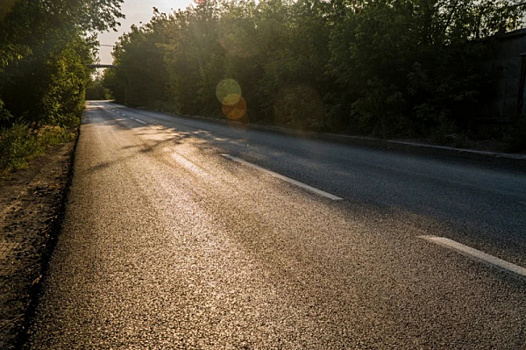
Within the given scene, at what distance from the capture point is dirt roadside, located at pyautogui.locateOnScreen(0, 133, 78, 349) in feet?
8.31

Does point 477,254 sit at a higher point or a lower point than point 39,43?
lower

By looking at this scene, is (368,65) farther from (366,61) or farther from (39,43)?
(39,43)

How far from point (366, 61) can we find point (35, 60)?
989 centimetres

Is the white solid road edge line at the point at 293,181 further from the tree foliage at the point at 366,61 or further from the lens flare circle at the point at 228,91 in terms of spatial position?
the lens flare circle at the point at 228,91

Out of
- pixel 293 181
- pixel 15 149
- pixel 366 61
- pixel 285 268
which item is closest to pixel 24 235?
pixel 285 268

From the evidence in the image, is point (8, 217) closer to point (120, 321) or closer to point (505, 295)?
point (120, 321)

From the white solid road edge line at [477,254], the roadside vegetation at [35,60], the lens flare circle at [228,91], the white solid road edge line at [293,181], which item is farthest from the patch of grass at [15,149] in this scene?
the lens flare circle at [228,91]

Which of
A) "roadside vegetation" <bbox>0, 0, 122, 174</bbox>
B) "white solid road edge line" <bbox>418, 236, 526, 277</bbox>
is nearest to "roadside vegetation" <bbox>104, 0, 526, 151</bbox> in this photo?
"white solid road edge line" <bbox>418, 236, 526, 277</bbox>

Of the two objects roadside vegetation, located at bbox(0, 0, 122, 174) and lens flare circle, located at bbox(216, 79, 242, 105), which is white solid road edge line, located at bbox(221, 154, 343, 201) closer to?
roadside vegetation, located at bbox(0, 0, 122, 174)

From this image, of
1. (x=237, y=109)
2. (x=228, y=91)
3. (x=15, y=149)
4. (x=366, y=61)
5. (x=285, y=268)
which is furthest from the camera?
(x=228, y=91)

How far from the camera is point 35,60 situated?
36.5 feet

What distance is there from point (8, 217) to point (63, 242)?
1450 millimetres

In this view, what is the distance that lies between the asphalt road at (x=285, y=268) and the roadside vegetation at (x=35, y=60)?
3469mm

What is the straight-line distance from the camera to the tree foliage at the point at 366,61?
39.7 ft
